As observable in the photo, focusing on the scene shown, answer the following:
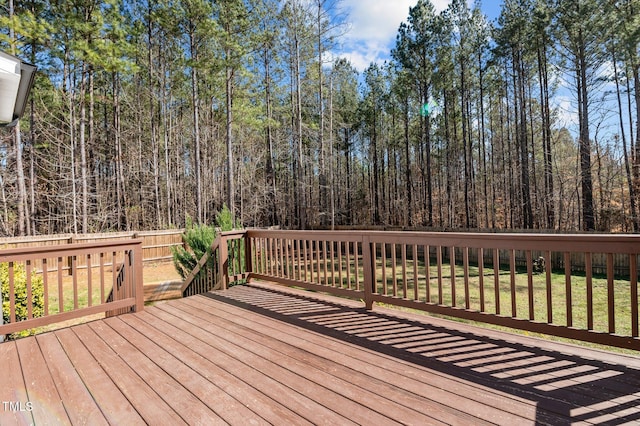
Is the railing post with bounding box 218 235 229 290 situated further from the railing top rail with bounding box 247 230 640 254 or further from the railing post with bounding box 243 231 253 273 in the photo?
the railing top rail with bounding box 247 230 640 254

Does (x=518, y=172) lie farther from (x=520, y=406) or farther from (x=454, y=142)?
(x=520, y=406)

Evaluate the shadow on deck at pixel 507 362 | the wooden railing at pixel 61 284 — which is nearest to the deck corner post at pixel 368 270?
the shadow on deck at pixel 507 362

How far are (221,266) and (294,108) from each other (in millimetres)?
11210

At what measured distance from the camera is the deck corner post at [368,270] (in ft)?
11.6

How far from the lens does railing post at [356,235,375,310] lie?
3523mm

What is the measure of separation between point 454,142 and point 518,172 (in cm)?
369

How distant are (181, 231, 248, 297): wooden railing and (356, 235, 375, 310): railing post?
7.46 ft

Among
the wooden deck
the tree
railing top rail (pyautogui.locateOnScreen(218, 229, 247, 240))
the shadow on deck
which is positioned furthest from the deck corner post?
the tree

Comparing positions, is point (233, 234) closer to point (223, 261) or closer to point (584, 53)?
point (223, 261)

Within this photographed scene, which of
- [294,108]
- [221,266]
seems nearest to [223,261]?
[221,266]

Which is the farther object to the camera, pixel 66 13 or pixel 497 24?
pixel 497 24

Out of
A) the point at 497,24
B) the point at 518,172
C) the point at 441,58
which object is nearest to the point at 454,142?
→ the point at 518,172

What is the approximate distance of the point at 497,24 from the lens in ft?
46.9

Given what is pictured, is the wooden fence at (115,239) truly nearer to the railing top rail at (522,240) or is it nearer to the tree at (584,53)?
the railing top rail at (522,240)
